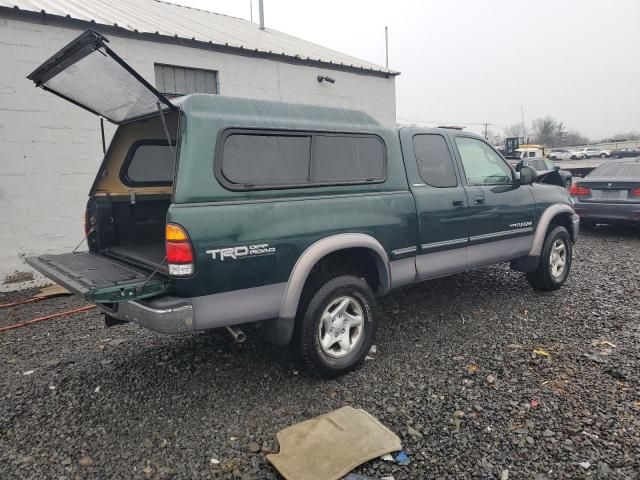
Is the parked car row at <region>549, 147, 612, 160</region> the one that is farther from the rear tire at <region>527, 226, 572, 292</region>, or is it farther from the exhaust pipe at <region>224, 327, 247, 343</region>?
the exhaust pipe at <region>224, 327, 247, 343</region>

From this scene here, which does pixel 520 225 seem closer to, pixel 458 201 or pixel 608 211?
pixel 458 201

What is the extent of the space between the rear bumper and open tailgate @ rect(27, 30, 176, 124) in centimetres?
858

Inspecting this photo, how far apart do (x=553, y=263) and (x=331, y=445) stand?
4.08 metres

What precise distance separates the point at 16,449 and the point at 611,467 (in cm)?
352

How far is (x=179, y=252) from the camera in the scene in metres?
2.79

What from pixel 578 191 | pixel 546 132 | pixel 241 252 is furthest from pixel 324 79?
pixel 546 132

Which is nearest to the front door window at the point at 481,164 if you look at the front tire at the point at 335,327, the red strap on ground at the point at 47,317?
the front tire at the point at 335,327

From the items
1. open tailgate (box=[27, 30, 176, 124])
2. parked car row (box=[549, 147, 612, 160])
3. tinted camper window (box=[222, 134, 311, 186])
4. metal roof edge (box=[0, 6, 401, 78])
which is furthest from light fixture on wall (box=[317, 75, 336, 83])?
parked car row (box=[549, 147, 612, 160])

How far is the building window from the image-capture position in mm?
7497

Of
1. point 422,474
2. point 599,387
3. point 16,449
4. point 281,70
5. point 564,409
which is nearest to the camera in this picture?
point 422,474

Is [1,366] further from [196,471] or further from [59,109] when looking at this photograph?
[59,109]

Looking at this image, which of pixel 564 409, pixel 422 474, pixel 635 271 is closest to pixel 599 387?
pixel 564 409

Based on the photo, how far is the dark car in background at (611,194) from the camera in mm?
8484

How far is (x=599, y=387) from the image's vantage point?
11.2 feet
